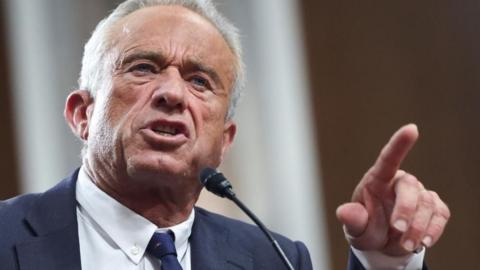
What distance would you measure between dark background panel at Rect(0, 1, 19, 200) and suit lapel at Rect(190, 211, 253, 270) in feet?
5.17

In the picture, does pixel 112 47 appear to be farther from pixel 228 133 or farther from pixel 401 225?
pixel 401 225

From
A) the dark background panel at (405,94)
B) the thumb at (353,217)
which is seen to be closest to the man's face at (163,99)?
the thumb at (353,217)

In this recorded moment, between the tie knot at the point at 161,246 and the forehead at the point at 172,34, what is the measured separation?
1.70 ft

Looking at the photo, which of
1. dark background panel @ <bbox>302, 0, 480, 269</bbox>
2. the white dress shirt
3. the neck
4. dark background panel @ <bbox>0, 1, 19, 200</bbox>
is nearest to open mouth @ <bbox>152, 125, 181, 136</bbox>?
the neck

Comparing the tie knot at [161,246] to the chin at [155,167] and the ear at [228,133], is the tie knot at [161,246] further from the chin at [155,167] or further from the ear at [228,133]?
the ear at [228,133]

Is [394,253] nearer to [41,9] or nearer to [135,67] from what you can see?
[135,67]

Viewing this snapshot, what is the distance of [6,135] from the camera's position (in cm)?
Answer: 390

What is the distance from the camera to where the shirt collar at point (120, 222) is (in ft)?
7.36

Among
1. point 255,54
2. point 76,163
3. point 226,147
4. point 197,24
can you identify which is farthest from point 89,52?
point 255,54

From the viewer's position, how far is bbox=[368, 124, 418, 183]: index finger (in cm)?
185

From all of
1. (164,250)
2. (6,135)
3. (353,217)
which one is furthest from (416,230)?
(6,135)

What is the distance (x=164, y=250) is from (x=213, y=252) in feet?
0.76

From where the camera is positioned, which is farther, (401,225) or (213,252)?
(213,252)

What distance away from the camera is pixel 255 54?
4477 millimetres
